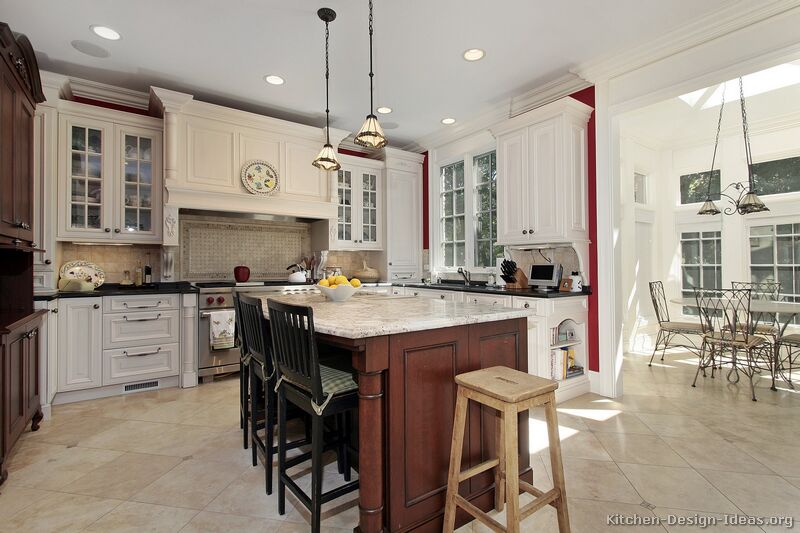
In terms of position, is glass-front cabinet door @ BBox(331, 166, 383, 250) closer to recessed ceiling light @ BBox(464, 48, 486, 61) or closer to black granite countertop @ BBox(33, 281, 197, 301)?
black granite countertop @ BBox(33, 281, 197, 301)

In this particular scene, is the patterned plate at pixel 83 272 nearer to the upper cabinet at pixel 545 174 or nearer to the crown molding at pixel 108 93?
the crown molding at pixel 108 93

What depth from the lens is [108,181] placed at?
12.5ft

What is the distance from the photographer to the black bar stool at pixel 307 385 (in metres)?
1.59

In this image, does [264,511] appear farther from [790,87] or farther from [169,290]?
[790,87]

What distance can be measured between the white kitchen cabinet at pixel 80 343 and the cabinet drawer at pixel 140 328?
0.07 meters

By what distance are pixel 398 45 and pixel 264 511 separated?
10.9ft

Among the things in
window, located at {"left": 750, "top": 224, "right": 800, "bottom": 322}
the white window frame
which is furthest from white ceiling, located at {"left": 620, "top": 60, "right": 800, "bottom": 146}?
the white window frame

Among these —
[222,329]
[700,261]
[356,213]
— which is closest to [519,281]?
[356,213]

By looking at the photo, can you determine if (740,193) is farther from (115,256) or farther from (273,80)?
(115,256)

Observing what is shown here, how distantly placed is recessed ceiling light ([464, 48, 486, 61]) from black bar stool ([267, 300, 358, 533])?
2752 millimetres

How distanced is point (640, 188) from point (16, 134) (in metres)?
6.93

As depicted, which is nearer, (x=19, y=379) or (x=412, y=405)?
(x=412, y=405)

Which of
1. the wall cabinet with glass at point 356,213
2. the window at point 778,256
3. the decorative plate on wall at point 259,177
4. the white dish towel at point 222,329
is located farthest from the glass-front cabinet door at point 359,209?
the window at point 778,256

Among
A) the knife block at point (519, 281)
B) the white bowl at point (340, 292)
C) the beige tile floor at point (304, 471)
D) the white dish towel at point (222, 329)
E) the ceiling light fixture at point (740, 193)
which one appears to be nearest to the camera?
the beige tile floor at point (304, 471)
